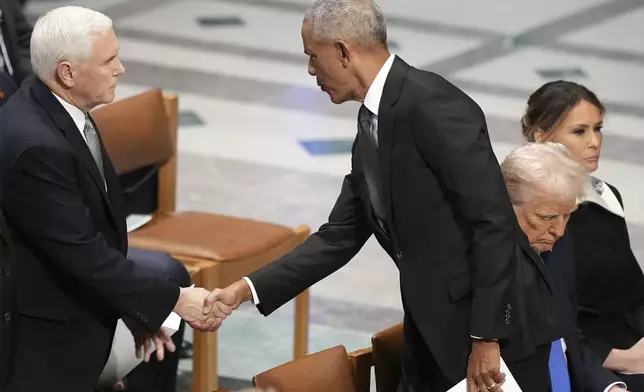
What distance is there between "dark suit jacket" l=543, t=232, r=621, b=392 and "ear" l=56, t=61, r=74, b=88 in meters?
1.28

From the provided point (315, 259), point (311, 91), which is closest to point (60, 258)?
point (315, 259)

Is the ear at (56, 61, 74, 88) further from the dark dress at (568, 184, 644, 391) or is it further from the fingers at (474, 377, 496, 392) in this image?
the dark dress at (568, 184, 644, 391)

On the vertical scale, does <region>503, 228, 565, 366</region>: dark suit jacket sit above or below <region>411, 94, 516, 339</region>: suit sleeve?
below

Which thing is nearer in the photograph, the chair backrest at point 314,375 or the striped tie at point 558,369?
the chair backrest at point 314,375

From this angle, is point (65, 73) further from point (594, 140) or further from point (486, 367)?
point (594, 140)

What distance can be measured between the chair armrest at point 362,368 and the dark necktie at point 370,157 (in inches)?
16.5

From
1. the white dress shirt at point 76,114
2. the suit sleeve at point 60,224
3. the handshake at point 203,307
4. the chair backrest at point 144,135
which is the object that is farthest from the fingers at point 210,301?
the chair backrest at point 144,135

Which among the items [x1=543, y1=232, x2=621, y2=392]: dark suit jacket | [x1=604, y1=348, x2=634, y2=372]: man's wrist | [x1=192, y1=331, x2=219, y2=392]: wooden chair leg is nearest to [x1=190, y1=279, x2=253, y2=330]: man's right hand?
[x1=543, y1=232, x2=621, y2=392]: dark suit jacket

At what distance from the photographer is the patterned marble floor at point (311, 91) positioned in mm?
5535

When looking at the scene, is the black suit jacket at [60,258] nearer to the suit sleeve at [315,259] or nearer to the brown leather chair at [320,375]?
the suit sleeve at [315,259]

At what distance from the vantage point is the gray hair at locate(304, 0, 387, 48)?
2.85 m

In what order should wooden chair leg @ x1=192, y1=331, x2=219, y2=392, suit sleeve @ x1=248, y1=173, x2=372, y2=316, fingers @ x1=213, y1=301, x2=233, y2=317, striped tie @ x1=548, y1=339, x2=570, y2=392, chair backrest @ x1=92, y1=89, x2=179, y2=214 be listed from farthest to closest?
1. chair backrest @ x1=92, y1=89, x2=179, y2=214
2. wooden chair leg @ x1=192, y1=331, x2=219, y2=392
3. fingers @ x1=213, y1=301, x2=233, y2=317
4. suit sleeve @ x1=248, y1=173, x2=372, y2=316
5. striped tie @ x1=548, y1=339, x2=570, y2=392

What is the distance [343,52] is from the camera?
2871 mm

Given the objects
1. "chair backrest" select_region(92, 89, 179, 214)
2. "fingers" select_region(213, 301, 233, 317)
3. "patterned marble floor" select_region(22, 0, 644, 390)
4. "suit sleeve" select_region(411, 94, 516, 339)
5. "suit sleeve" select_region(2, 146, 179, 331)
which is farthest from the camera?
"patterned marble floor" select_region(22, 0, 644, 390)
